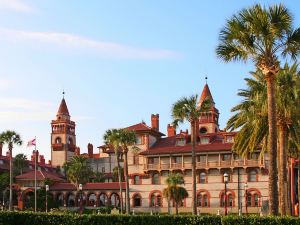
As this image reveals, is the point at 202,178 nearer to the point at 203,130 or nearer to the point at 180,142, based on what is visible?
the point at 180,142

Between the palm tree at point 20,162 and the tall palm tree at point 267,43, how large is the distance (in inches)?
3907

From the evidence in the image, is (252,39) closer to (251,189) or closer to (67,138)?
(251,189)

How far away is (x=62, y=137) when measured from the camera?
470 ft

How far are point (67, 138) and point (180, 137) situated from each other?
58311 mm

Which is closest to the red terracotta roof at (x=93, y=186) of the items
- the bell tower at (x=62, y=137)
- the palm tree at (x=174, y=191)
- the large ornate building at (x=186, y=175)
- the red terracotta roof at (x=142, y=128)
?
the large ornate building at (x=186, y=175)

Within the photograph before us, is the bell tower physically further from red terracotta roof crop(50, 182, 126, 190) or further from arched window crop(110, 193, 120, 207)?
arched window crop(110, 193, 120, 207)

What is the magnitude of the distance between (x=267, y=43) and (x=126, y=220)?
1234 centimetres

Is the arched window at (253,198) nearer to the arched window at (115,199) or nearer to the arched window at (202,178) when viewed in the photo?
the arched window at (202,178)

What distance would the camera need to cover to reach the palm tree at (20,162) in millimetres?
121806

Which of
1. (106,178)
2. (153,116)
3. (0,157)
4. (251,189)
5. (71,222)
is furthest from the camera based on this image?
(0,157)

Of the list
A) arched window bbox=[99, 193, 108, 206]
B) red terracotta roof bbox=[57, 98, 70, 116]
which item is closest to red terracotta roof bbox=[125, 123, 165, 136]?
arched window bbox=[99, 193, 108, 206]

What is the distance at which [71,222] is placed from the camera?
31172 millimetres

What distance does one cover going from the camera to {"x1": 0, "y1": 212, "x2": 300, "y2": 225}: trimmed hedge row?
28.0 m

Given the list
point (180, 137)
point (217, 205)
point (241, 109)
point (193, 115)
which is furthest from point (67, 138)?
point (241, 109)
